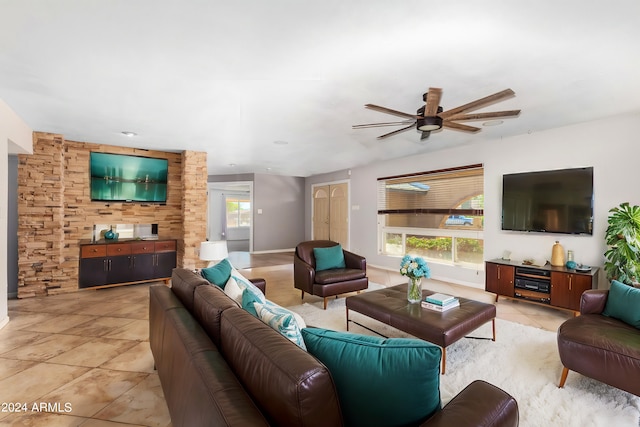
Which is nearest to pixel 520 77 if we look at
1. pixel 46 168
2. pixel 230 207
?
pixel 46 168

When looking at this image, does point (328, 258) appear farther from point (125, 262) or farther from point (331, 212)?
point (331, 212)

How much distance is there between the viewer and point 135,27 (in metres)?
1.85

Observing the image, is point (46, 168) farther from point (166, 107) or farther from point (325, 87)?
point (325, 87)

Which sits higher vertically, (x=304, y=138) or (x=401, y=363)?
(x=304, y=138)

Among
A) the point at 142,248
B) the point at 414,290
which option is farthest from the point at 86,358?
the point at 414,290

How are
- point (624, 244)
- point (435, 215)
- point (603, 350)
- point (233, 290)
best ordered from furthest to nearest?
point (435, 215) → point (624, 244) → point (233, 290) → point (603, 350)

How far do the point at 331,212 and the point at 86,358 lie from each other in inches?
247

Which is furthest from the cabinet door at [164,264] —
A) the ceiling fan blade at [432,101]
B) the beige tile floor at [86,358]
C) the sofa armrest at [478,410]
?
the sofa armrest at [478,410]

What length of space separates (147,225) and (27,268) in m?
1.64

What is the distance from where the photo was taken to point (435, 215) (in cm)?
549

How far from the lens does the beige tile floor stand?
6.04ft

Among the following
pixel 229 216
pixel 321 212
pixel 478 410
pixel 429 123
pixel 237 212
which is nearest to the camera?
pixel 478 410

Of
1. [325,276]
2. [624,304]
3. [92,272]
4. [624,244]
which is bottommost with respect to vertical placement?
[92,272]

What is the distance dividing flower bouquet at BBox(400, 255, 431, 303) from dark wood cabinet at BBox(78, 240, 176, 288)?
4.12 m
